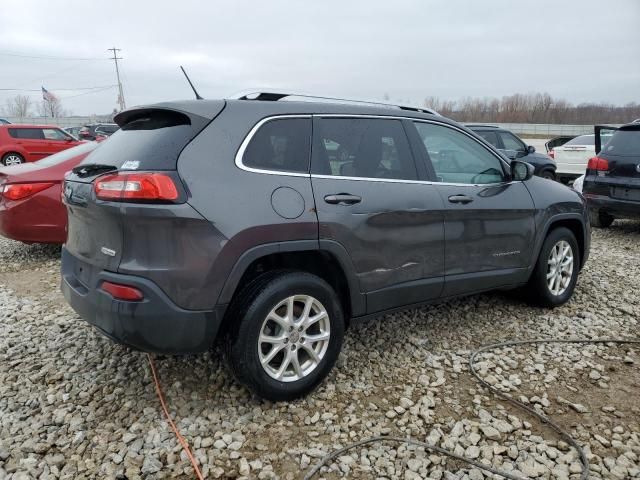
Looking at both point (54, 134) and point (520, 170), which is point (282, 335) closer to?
point (520, 170)

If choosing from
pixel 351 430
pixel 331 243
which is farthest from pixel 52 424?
pixel 331 243

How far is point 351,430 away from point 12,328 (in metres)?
2.88

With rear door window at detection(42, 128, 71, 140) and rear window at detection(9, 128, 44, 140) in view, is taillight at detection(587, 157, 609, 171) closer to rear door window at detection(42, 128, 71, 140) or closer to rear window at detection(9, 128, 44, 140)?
rear door window at detection(42, 128, 71, 140)

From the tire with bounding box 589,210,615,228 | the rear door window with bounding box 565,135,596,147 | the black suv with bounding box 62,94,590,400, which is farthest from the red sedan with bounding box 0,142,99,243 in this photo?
the rear door window with bounding box 565,135,596,147

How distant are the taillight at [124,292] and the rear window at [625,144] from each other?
720 cm

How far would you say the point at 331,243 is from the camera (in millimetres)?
2908

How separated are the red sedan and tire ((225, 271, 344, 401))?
3.62 metres

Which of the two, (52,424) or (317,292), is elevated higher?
(317,292)

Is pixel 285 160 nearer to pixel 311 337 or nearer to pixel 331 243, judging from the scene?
pixel 331 243

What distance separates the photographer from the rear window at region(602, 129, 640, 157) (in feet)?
23.5

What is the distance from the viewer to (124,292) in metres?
2.51

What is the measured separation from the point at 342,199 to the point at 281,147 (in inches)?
18.4

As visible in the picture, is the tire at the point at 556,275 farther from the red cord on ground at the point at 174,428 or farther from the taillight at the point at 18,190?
the taillight at the point at 18,190

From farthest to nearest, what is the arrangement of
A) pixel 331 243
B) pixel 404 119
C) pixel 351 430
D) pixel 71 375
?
pixel 404 119, pixel 71 375, pixel 331 243, pixel 351 430
